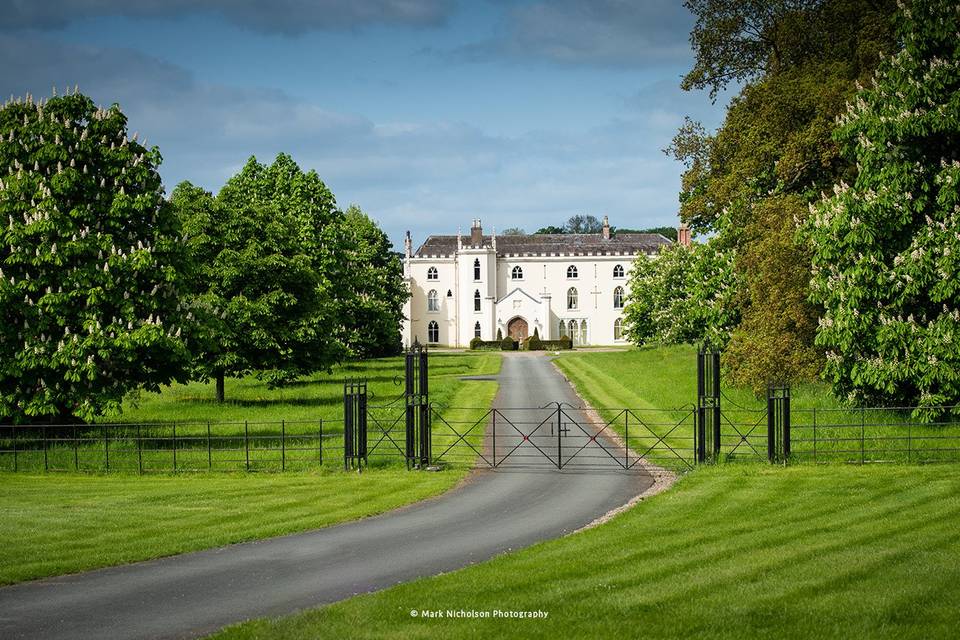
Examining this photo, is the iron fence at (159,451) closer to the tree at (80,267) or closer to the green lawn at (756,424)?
the tree at (80,267)

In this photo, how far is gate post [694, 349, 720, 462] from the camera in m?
25.4

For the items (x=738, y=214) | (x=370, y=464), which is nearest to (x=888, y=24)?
(x=738, y=214)

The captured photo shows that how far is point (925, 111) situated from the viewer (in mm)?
28844

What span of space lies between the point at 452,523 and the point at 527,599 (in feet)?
22.2

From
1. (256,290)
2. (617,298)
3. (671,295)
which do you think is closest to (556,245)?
(617,298)

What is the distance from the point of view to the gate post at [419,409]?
25.5 m

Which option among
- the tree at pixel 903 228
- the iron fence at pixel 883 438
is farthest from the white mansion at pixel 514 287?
the tree at pixel 903 228

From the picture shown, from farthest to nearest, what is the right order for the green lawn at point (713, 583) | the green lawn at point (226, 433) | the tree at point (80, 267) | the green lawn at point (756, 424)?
the tree at point (80, 267), the green lawn at point (226, 433), the green lawn at point (756, 424), the green lawn at point (713, 583)

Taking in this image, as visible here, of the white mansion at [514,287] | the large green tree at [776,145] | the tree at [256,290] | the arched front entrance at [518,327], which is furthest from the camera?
the white mansion at [514,287]

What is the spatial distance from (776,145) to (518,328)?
7865cm

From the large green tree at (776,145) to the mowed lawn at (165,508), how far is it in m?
13.9

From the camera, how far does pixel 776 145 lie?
3541 centimetres

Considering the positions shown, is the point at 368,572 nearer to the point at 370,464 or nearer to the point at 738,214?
the point at 370,464

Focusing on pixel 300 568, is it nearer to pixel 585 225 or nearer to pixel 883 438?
pixel 883 438
